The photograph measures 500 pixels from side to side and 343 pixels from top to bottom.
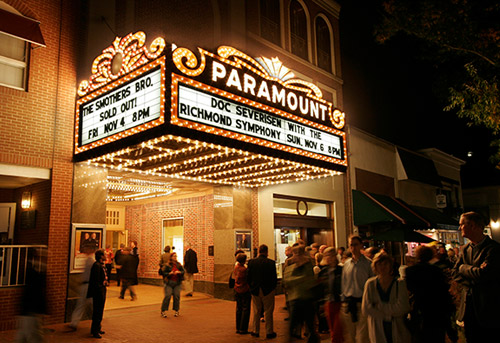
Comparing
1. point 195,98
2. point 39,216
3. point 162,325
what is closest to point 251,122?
point 195,98

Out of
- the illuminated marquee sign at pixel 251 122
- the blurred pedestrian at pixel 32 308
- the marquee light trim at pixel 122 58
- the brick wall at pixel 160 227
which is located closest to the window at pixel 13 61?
the marquee light trim at pixel 122 58

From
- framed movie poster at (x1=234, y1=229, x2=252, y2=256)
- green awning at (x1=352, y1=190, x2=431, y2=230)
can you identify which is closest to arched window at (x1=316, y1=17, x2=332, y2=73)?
green awning at (x1=352, y1=190, x2=431, y2=230)

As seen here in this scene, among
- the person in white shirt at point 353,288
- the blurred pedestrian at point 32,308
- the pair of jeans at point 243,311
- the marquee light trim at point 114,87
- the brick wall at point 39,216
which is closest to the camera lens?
the blurred pedestrian at point 32,308

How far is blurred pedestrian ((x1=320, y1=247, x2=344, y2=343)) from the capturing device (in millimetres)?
7242

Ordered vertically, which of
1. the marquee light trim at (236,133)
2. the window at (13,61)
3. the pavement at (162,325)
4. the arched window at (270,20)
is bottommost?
the pavement at (162,325)

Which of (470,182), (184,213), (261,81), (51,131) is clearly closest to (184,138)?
(261,81)

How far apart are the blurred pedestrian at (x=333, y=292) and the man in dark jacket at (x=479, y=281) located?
102 inches

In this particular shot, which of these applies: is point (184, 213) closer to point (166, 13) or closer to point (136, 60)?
point (166, 13)

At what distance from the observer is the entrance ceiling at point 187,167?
10148 millimetres

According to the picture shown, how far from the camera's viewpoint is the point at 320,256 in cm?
988

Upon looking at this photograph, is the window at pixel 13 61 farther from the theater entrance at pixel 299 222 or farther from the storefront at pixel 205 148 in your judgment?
the theater entrance at pixel 299 222

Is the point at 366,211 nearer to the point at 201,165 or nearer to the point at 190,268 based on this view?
the point at 190,268

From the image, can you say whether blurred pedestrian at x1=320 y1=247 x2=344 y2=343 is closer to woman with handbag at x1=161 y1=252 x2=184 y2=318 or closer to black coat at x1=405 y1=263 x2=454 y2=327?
black coat at x1=405 y1=263 x2=454 y2=327

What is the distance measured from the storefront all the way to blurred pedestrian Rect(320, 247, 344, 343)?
3.74 metres
